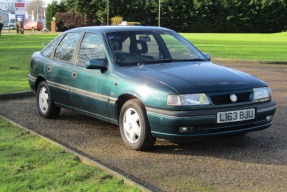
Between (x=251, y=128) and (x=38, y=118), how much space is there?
382 cm

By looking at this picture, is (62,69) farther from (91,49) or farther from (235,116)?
(235,116)

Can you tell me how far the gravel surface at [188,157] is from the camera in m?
4.62

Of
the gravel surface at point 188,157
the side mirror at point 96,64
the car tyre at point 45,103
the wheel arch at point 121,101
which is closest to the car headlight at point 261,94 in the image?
the gravel surface at point 188,157

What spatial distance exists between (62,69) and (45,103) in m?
0.92

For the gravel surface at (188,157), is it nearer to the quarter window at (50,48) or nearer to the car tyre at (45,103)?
the car tyre at (45,103)

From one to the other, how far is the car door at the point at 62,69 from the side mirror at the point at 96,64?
2.99 feet

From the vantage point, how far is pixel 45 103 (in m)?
7.89

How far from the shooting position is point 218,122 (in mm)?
5434

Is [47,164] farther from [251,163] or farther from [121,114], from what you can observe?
[251,163]

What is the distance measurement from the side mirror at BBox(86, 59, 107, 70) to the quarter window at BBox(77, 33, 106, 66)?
196 mm

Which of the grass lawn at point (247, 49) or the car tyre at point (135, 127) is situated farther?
the grass lawn at point (247, 49)

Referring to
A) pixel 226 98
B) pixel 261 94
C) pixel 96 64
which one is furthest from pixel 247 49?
pixel 226 98

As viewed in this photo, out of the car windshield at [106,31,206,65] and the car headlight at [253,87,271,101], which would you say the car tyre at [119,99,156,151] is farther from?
the car headlight at [253,87,271,101]

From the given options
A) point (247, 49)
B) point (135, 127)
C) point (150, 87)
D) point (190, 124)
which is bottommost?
point (247, 49)
